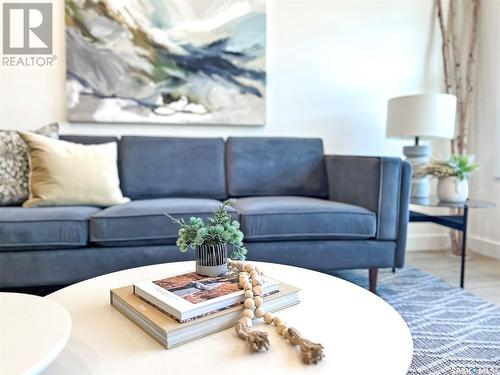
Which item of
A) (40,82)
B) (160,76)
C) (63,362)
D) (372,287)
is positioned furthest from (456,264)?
(40,82)

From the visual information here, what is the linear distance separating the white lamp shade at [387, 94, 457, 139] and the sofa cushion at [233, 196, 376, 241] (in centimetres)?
81

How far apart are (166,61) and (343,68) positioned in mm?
1262

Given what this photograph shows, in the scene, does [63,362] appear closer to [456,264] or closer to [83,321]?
[83,321]

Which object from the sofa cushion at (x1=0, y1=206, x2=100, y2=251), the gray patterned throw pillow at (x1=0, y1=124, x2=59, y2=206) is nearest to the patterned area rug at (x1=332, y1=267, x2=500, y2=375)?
the sofa cushion at (x1=0, y1=206, x2=100, y2=251)

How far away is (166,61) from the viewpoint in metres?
2.34

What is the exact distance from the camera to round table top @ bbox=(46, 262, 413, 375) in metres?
0.60

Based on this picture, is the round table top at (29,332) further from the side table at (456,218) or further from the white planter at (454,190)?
the white planter at (454,190)

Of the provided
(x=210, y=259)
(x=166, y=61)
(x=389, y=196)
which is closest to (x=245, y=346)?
(x=210, y=259)

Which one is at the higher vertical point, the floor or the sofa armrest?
the sofa armrest

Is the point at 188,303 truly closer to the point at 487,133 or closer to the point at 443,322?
the point at 443,322

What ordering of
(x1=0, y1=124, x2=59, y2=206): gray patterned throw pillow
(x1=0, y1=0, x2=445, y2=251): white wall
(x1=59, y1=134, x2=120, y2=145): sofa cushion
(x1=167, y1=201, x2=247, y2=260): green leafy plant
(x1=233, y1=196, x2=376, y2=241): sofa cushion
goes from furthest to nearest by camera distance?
1. (x1=0, y1=0, x2=445, y2=251): white wall
2. (x1=59, y1=134, x2=120, y2=145): sofa cushion
3. (x1=0, y1=124, x2=59, y2=206): gray patterned throw pillow
4. (x1=233, y1=196, x2=376, y2=241): sofa cushion
5. (x1=167, y1=201, x2=247, y2=260): green leafy plant

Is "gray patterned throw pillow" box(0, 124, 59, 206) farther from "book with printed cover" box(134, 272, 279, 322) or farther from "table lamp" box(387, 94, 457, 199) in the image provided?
"table lamp" box(387, 94, 457, 199)

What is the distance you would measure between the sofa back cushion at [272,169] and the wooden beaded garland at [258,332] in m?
1.30

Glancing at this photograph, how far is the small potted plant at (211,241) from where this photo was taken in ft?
2.91
